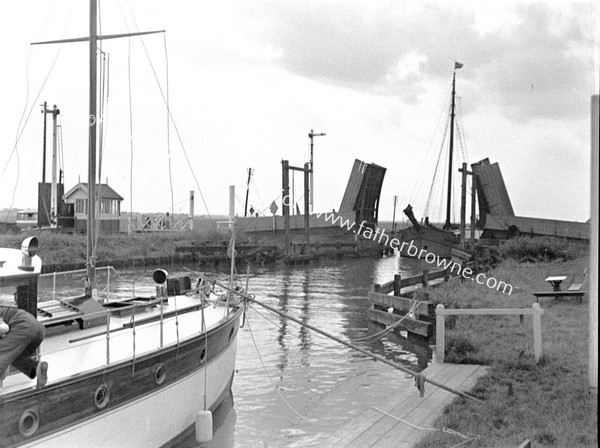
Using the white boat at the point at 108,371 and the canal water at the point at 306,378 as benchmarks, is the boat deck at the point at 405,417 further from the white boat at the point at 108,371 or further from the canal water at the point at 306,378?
the white boat at the point at 108,371

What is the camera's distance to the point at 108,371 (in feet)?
20.5

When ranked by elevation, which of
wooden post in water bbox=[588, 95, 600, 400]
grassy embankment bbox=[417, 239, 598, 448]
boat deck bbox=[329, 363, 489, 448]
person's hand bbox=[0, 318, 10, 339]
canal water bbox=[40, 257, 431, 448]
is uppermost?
wooden post in water bbox=[588, 95, 600, 400]

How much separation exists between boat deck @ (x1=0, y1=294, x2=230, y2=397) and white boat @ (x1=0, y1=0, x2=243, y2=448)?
0.01 metres

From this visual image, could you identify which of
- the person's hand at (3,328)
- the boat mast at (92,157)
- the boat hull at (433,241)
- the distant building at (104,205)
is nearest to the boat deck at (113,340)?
the person's hand at (3,328)

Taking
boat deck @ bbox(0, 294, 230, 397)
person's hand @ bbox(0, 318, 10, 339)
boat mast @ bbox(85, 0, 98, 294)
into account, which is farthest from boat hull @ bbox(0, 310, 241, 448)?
boat mast @ bbox(85, 0, 98, 294)

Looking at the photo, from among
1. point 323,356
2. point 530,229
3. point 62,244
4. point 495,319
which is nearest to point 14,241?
point 62,244

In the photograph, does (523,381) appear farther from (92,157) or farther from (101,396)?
(92,157)

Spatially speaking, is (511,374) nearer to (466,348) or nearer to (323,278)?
(466,348)

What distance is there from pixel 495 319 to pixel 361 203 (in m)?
35.2

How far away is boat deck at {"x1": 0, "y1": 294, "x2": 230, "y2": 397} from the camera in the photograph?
615cm

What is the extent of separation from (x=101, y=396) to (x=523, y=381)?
5.50m

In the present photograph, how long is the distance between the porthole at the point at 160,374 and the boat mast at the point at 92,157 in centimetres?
175

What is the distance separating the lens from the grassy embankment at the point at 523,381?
5945 millimetres

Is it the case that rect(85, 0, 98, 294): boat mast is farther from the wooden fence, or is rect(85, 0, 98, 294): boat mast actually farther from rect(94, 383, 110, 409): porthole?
the wooden fence
